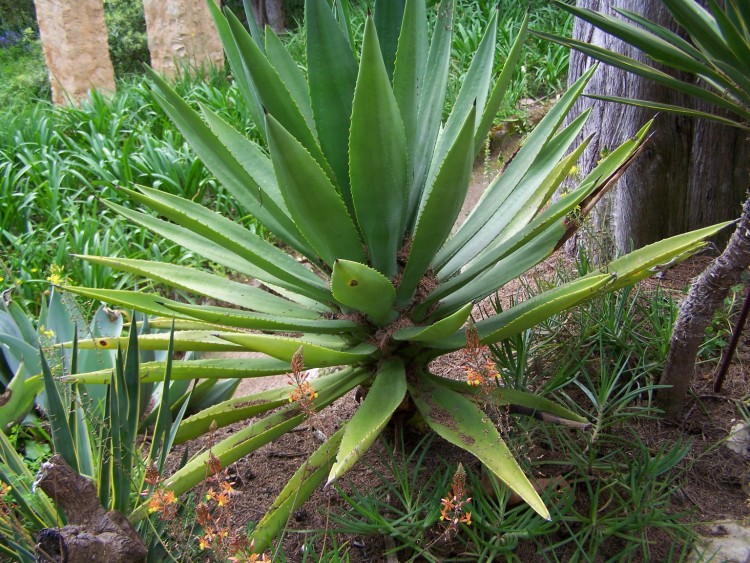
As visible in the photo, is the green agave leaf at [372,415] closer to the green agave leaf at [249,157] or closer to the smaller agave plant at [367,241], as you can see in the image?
the smaller agave plant at [367,241]

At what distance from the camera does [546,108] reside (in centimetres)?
525

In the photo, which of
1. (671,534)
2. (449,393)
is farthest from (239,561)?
(671,534)

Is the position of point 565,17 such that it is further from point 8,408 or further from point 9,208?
point 8,408

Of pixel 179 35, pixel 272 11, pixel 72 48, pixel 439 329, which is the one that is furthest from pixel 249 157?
pixel 272 11

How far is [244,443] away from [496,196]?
971 mm

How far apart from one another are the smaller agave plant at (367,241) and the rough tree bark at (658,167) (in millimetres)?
840

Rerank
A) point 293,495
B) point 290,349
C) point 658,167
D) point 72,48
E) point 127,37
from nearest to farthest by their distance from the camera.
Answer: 1. point 290,349
2. point 293,495
3. point 658,167
4. point 72,48
5. point 127,37

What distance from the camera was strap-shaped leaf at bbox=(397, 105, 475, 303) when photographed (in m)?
1.37

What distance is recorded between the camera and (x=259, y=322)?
1.49 meters

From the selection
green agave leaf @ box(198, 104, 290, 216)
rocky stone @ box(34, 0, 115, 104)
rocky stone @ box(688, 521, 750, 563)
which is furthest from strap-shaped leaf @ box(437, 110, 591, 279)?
rocky stone @ box(34, 0, 115, 104)

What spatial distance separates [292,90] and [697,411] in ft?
5.15

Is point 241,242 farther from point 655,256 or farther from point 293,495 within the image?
point 655,256

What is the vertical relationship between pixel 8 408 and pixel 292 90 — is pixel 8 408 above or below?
below

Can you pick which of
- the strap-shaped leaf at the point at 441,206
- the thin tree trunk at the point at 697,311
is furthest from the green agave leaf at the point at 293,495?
the thin tree trunk at the point at 697,311
